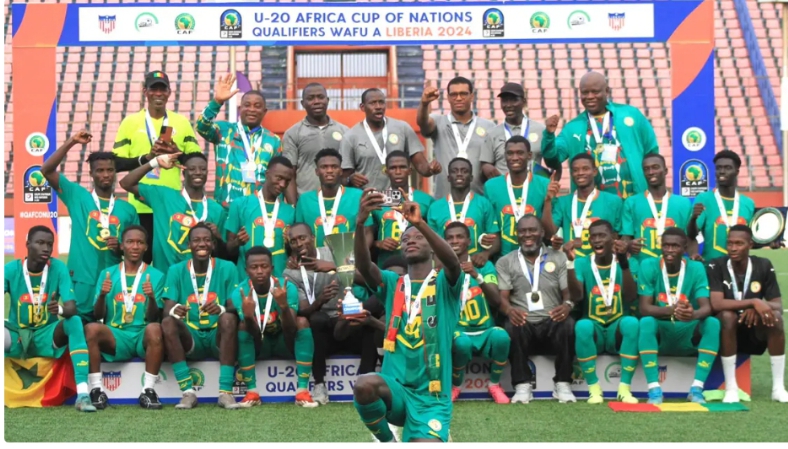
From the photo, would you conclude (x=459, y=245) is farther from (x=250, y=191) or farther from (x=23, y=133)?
(x=23, y=133)

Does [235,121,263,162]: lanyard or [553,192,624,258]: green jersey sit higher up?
[235,121,263,162]: lanyard

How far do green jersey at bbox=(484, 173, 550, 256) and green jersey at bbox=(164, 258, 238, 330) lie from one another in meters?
2.05

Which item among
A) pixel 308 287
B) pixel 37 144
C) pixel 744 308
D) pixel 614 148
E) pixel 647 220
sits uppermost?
pixel 37 144

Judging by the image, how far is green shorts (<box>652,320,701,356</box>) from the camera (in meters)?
8.11

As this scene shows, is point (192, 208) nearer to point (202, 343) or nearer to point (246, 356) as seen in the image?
point (202, 343)

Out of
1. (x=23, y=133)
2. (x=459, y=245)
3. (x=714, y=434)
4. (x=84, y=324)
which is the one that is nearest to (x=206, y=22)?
(x=23, y=133)

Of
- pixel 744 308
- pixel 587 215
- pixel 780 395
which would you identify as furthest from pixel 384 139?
pixel 780 395

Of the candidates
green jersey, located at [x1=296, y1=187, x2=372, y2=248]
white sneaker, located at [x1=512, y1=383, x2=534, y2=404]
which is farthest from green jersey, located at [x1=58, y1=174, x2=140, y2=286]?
white sneaker, located at [x1=512, y1=383, x2=534, y2=404]

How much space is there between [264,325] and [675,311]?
2860 mm

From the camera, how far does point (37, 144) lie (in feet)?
33.4

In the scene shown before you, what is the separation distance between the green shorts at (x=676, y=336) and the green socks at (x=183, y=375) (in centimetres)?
334

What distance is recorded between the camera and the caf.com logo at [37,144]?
1012 cm

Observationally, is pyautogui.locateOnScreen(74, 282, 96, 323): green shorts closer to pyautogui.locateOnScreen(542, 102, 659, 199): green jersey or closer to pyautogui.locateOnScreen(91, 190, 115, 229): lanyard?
pyautogui.locateOnScreen(91, 190, 115, 229): lanyard

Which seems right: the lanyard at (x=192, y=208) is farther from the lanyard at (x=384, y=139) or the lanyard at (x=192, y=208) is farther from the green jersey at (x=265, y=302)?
the lanyard at (x=384, y=139)
